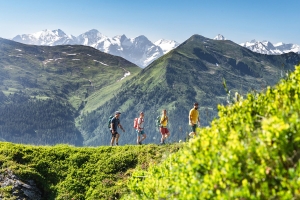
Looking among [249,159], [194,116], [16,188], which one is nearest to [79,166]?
[16,188]

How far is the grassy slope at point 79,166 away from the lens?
71.6ft

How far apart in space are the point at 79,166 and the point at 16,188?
16.0 feet

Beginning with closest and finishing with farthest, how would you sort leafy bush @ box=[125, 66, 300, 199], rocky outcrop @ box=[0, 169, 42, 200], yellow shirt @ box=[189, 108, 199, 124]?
leafy bush @ box=[125, 66, 300, 199], rocky outcrop @ box=[0, 169, 42, 200], yellow shirt @ box=[189, 108, 199, 124]

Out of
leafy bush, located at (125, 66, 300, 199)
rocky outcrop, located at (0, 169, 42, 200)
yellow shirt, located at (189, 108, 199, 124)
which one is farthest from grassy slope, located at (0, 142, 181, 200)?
leafy bush, located at (125, 66, 300, 199)

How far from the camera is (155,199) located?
8.62 meters

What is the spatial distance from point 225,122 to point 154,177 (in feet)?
10.6

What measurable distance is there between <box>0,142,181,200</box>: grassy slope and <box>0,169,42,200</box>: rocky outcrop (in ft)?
1.31

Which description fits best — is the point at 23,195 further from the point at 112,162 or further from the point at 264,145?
the point at 264,145

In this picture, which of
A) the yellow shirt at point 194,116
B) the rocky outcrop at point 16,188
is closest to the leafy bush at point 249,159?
the rocky outcrop at point 16,188

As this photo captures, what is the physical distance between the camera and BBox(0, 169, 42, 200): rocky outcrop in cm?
1992

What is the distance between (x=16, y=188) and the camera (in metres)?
20.6

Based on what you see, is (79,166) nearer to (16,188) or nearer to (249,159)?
(16,188)

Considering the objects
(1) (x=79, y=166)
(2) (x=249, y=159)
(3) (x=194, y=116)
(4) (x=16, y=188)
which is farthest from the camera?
(3) (x=194, y=116)

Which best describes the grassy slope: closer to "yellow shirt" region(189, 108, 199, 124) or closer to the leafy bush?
"yellow shirt" region(189, 108, 199, 124)
